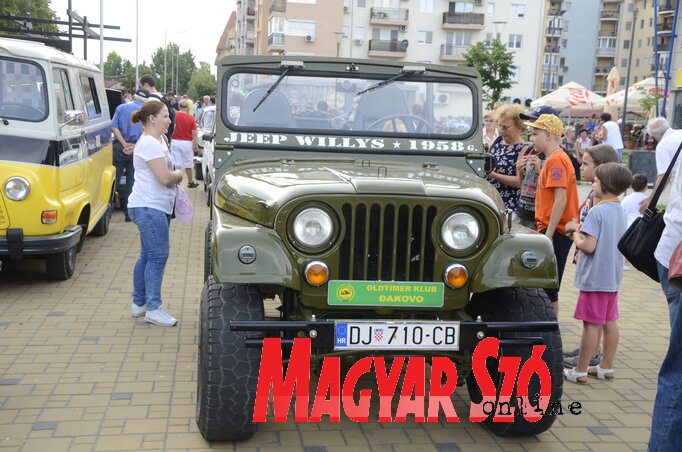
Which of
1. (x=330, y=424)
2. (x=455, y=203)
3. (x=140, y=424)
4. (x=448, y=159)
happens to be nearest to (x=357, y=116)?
(x=448, y=159)

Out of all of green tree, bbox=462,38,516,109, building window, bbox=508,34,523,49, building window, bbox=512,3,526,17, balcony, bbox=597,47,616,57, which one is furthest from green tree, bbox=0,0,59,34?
balcony, bbox=597,47,616,57

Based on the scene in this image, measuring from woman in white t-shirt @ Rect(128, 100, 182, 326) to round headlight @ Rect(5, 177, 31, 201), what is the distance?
4.01 feet

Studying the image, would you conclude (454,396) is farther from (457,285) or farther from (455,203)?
(455,203)

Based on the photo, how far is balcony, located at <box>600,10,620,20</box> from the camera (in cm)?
9525

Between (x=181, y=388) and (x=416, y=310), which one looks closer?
(x=416, y=310)

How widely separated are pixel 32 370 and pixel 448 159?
2.98 meters

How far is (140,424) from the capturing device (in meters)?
4.20

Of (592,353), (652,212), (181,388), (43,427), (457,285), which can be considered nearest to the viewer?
(652,212)

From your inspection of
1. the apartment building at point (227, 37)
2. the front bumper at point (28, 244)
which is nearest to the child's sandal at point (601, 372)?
the front bumper at point (28, 244)

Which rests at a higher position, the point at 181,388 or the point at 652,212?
the point at 652,212

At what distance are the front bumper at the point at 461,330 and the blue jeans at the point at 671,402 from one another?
0.79 meters

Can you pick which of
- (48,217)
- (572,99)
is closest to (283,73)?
(48,217)

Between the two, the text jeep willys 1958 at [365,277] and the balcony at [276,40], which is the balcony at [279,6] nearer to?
the balcony at [276,40]

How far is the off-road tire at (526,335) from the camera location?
397 cm
